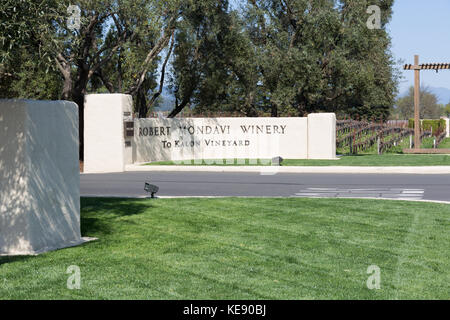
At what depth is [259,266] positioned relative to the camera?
8.01 metres

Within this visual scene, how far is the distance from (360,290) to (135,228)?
4510 mm

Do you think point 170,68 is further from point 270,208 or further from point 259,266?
point 259,266

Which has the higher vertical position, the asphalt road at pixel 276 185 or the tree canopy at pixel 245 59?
the tree canopy at pixel 245 59

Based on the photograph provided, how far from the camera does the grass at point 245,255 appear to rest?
695 centimetres

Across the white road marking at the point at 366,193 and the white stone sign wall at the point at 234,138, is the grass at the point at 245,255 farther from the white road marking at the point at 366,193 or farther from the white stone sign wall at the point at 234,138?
the white stone sign wall at the point at 234,138

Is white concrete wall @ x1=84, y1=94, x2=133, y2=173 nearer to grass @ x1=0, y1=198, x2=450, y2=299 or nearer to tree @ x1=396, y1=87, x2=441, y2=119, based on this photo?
grass @ x1=0, y1=198, x2=450, y2=299

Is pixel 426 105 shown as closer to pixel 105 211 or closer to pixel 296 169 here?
pixel 296 169

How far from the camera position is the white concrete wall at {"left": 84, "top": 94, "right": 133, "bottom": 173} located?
83.2ft

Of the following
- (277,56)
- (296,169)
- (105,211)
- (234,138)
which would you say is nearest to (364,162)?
(296,169)

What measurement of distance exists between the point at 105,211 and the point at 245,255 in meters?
4.37

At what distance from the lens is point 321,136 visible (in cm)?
2770

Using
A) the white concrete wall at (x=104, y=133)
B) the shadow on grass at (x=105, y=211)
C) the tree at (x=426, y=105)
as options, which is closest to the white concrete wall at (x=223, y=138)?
the white concrete wall at (x=104, y=133)

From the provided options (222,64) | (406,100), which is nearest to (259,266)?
(222,64)

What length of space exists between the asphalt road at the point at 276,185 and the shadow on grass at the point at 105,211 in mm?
2145
